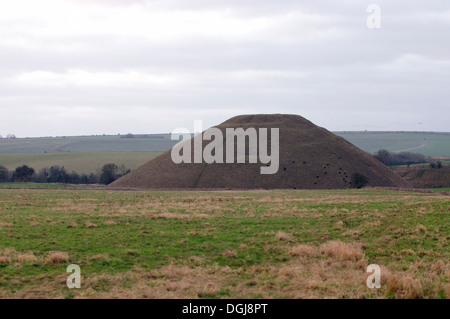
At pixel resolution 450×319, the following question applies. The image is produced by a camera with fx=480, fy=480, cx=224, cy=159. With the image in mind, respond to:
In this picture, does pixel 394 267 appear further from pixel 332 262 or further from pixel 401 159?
pixel 401 159

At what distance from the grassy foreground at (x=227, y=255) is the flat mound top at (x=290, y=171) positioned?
57.6 m

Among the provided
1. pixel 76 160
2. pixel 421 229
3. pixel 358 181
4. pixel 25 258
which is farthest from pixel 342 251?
pixel 76 160

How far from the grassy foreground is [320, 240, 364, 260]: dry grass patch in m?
0.05

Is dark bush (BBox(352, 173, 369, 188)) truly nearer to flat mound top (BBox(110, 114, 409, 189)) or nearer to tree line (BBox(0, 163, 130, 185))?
flat mound top (BBox(110, 114, 409, 189))

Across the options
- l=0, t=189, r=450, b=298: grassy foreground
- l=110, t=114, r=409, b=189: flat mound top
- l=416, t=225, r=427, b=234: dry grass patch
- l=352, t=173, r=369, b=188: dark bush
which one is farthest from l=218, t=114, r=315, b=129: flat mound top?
l=416, t=225, r=427, b=234: dry grass patch

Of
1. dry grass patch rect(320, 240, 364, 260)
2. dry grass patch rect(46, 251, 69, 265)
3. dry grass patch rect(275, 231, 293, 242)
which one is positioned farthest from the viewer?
dry grass patch rect(275, 231, 293, 242)

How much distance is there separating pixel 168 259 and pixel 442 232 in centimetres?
1074

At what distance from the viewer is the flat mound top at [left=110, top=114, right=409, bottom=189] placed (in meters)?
83.0

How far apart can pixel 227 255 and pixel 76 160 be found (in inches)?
6008

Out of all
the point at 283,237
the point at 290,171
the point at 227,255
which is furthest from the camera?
the point at 290,171

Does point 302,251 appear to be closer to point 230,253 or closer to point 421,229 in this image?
point 230,253

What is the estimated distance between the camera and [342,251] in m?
15.4

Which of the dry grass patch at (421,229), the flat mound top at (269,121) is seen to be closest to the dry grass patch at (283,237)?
the dry grass patch at (421,229)

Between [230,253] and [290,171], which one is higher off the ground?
[290,171]
